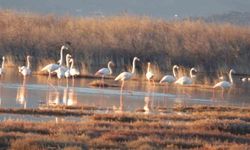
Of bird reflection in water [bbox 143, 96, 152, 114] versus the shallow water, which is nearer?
bird reflection in water [bbox 143, 96, 152, 114]

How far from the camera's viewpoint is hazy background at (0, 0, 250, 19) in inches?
5084

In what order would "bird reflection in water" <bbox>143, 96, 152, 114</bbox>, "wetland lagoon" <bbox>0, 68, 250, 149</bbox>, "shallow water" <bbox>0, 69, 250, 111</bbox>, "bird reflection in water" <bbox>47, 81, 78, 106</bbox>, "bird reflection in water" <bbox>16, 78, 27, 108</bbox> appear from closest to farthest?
"wetland lagoon" <bbox>0, 68, 250, 149</bbox>, "bird reflection in water" <bbox>143, 96, 152, 114</bbox>, "bird reflection in water" <bbox>16, 78, 27, 108</bbox>, "bird reflection in water" <bbox>47, 81, 78, 106</bbox>, "shallow water" <bbox>0, 69, 250, 111</bbox>

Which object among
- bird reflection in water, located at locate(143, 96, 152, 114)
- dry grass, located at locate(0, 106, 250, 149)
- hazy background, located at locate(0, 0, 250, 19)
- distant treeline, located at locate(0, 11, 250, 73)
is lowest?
dry grass, located at locate(0, 106, 250, 149)

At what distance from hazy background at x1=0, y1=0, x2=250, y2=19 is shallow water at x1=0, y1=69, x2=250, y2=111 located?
84.7 metres

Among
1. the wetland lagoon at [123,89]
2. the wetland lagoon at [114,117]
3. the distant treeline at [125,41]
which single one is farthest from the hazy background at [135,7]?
the wetland lagoon at [114,117]

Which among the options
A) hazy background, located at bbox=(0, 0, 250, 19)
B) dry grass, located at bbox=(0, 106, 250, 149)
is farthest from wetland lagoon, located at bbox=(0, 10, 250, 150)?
hazy background, located at bbox=(0, 0, 250, 19)

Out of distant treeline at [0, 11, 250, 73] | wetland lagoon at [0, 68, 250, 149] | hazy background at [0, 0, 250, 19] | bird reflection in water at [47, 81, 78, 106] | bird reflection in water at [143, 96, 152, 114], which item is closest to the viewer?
wetland lagoon at [0, 68, 250, 149]

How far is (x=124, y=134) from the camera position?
63.1 feet

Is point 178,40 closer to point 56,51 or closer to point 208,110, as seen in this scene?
point 56,51

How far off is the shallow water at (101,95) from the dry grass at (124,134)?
5.88 m

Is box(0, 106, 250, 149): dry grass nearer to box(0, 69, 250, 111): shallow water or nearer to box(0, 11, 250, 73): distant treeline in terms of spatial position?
box(0, 69, 250, 111): shallow water

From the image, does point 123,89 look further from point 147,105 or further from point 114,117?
point 114,117

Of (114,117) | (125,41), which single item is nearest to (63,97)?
(114,117)

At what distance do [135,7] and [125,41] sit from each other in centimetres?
8310
